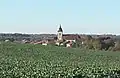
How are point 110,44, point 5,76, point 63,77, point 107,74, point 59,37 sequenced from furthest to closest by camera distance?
1. point 59,37
2. point 110,44
3. point 107,74
4. point 63,77
5. point 5,76

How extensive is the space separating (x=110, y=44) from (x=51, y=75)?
77000 millimetres

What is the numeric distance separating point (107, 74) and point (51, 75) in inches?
164

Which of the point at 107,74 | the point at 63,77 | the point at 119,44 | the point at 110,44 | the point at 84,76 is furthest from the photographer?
the point at 110,44

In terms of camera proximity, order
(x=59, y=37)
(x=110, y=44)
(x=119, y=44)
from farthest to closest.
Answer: (x=59, y=37) → (x=110, y=44) → (x=119, y=44)

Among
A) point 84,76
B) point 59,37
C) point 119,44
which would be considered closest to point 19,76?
point 84,76

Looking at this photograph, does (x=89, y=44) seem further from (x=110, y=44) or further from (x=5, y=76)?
(x=5, y=76)

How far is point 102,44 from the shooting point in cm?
9162

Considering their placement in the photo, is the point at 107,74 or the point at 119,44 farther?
the point at 119,44

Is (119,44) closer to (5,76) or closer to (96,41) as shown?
(96,41)

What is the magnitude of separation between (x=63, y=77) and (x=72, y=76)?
85 centimetres

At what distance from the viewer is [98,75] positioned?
20828 millimetres

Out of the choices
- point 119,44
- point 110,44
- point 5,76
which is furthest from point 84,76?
point 110,44

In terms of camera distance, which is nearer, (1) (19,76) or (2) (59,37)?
(1) (19,76)

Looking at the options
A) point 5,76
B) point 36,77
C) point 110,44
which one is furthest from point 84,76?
point 110,44
